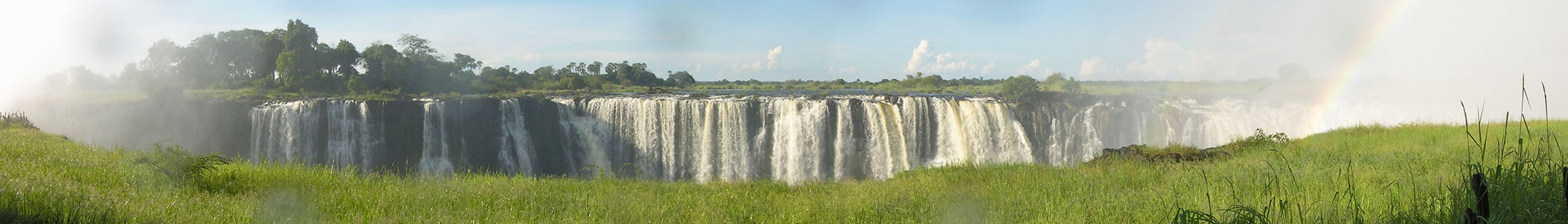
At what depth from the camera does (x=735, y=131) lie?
26.4 m

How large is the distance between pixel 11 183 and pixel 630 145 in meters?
22.0

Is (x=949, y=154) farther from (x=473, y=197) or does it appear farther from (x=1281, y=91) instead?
(x=473, y=197)

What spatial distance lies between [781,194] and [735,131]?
18.5 metres

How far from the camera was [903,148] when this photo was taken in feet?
84.3

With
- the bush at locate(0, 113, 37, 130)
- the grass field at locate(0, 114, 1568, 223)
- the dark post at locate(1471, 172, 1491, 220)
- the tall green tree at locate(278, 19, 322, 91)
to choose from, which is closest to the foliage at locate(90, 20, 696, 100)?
the tall green tree at locate(278, 19, 322, 91)

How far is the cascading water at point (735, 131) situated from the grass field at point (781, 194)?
1611 centimetres

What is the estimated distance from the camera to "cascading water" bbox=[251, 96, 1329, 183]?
25.5 meters

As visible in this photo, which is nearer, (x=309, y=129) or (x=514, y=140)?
(x=309, y=129)

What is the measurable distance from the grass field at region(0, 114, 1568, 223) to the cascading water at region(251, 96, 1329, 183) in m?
16.1

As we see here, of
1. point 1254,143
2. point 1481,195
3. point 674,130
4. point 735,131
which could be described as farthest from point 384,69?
point 1481,195

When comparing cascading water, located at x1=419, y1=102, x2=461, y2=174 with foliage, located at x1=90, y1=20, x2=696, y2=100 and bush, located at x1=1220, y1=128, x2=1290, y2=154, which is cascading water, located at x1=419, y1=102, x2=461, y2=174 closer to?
foliage, located at x1=90, y1=20, x2=696, y2=100

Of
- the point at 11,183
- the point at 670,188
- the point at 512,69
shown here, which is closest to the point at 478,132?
the point at 512,69

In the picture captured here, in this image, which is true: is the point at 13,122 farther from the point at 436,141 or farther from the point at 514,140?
the point at 514,140

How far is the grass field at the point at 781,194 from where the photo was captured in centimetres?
484
